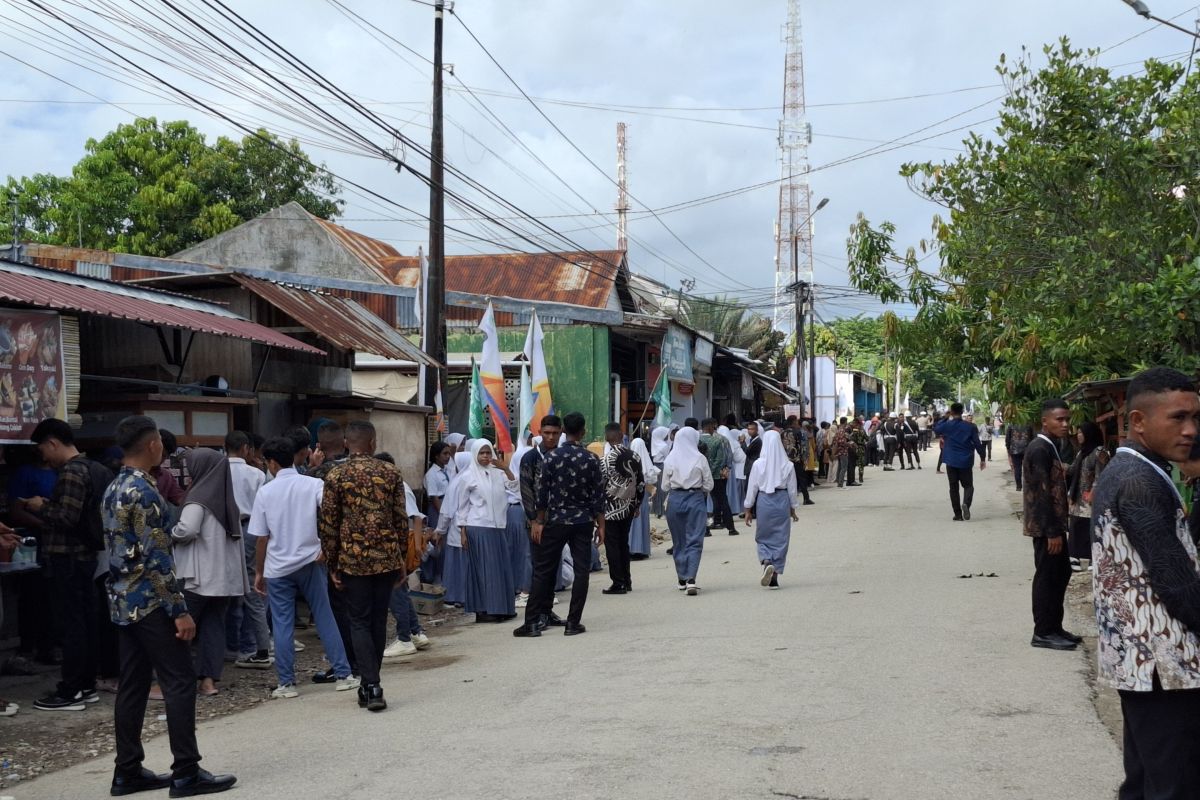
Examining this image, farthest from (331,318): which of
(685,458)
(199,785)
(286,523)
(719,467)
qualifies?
(199,785)

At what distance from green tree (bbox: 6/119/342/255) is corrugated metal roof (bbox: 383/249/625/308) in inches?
254

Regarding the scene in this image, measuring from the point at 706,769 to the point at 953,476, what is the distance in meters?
16.2

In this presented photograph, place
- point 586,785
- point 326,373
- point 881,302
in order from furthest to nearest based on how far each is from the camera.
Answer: point 881,302 → point 326,373 → point 586,785

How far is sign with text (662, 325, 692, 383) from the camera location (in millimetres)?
27938

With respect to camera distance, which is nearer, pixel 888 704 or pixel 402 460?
pixel 888 704

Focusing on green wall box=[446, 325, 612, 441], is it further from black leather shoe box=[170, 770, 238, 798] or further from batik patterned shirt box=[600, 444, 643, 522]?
black leather shoe box=[170, 770, 238, 798]

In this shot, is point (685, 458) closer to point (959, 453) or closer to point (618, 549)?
point (618, 549)

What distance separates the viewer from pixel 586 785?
570 cm

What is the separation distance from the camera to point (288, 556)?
8578mm

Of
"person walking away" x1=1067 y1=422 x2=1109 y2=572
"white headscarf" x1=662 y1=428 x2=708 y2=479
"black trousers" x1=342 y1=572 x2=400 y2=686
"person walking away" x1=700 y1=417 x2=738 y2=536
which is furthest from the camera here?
"person walking away" x1=700 y1=417 x2=738 y2=536

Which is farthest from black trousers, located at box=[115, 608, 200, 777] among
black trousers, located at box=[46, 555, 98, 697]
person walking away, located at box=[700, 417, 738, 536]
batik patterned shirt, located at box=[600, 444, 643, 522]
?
person walking away, located at box=[700, 417, 738, 536]

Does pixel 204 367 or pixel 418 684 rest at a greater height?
pixel 204 367

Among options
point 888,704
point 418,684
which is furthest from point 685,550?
point 888,704

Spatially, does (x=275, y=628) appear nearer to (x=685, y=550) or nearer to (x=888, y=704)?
(x=888, y=704)
